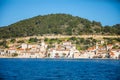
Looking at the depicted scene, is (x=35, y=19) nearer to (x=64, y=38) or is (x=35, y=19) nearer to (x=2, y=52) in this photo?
(x=64, y=38)

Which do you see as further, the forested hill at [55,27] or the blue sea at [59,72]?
the forested hill at [55,27]

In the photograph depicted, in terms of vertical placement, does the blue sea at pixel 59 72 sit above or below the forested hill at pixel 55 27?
below

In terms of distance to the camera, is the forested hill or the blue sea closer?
the blue sea

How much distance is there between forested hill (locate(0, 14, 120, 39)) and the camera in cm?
6162

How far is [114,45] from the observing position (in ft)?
182

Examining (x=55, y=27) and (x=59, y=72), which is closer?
(x=59, y=72)

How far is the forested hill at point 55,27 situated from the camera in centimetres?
6162

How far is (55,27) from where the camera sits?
64.0 meters

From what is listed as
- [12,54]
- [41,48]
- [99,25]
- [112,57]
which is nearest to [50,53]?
[41,48]

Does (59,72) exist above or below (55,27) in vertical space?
below

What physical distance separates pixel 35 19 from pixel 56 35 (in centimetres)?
742

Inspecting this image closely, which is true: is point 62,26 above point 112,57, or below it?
above

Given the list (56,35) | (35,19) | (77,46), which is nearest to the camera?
(77,46)

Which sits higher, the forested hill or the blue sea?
the forested hill
